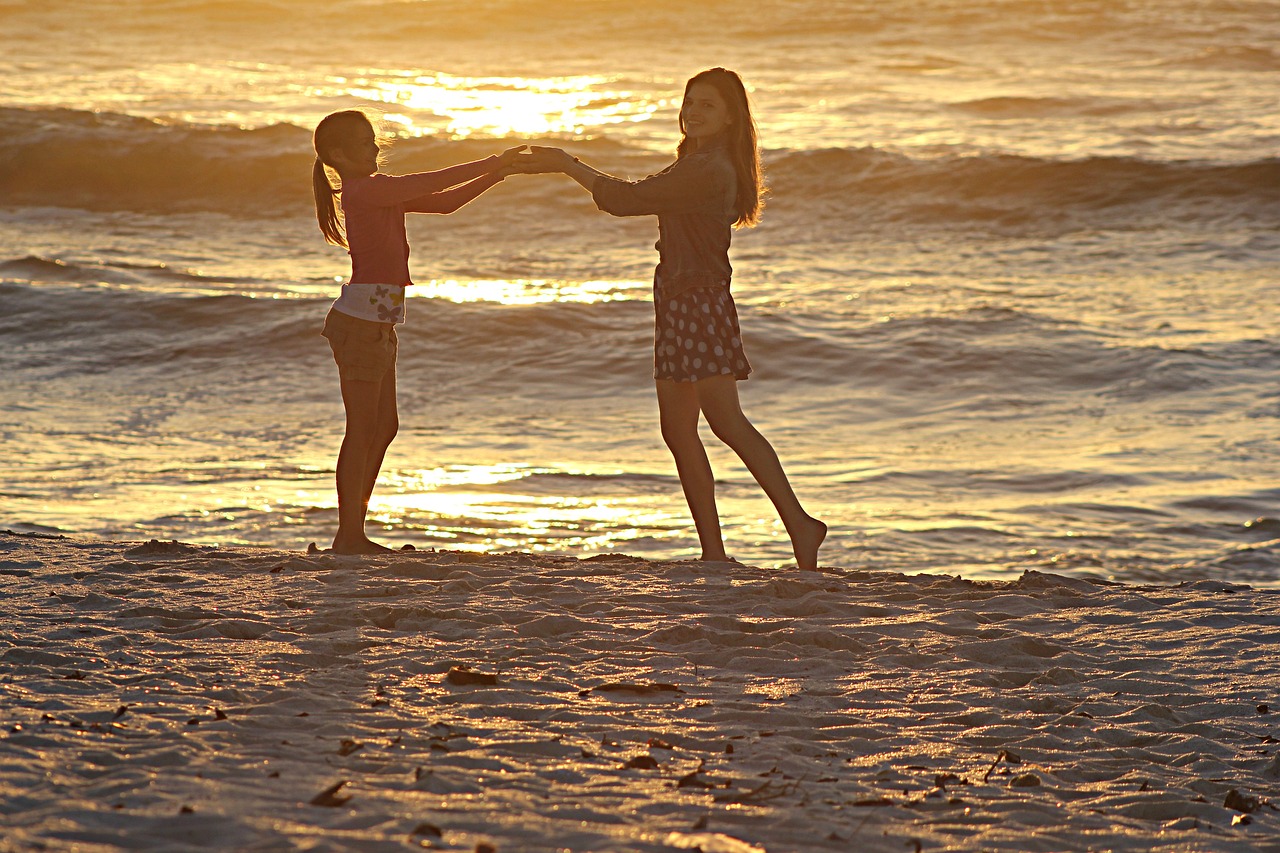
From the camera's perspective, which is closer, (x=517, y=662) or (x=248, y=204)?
(x=517, y=662)

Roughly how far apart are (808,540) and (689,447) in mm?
620

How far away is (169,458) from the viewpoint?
8.90 m

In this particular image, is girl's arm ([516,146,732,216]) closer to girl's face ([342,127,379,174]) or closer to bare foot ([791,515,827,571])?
girl's face ([342,127,379,174])

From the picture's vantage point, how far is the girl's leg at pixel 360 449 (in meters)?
5.62

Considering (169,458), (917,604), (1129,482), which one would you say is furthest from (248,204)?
(917,604)

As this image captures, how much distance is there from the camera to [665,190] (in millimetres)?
5234

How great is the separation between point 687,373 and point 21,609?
2590 millimetres

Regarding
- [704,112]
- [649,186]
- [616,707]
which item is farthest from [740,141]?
[616,707]

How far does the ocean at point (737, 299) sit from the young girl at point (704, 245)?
181 cm

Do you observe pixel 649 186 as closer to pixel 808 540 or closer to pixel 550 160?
pixel 550 160

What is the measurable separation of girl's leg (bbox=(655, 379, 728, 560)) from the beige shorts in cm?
115

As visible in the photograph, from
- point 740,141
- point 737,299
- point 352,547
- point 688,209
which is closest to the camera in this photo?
point 688,209

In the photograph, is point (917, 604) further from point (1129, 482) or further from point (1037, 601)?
point (1129, 482)

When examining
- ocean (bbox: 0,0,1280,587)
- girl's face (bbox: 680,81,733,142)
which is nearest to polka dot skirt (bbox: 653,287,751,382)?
girl's face (bbox: 680,81,733,142)
